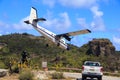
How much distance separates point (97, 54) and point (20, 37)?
121ft

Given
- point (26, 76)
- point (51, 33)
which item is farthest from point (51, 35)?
point (26, 76)

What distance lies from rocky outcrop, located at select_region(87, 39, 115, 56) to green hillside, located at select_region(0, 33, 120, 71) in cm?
161

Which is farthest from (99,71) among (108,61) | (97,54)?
(97,54)

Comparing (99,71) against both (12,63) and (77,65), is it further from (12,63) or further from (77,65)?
(77,65)

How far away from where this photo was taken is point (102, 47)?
283 ft

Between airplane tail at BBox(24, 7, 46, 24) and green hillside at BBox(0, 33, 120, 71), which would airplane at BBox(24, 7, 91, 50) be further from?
green hillside at BBox(0, 33, 120, 71)

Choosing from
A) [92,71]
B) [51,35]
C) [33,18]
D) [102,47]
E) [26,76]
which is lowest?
[26,76]

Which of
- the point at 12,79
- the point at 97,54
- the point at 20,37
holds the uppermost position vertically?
the point at 20,37

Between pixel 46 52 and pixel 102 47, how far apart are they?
1682 cm

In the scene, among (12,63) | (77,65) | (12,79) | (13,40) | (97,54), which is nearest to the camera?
(12,79)

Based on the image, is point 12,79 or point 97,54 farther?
point 97,54

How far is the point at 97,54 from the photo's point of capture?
284 feet

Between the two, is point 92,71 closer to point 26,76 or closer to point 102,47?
point 26,76

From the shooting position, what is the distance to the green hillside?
74.6 meters
